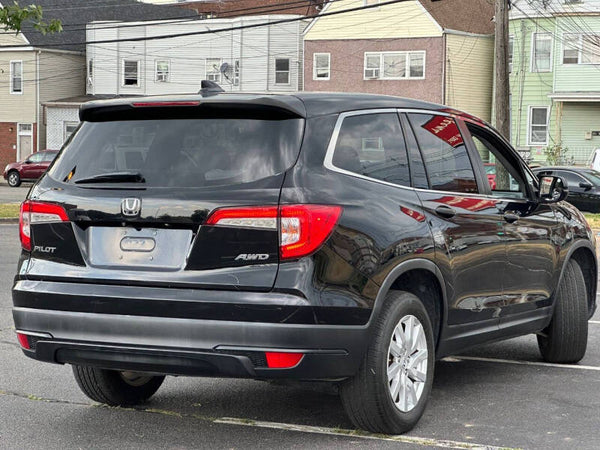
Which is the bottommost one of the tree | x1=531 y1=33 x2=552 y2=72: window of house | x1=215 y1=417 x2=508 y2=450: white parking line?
x1=215 y1=417 x2=508 y2=450: white parking line

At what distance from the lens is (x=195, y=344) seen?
17.2ft

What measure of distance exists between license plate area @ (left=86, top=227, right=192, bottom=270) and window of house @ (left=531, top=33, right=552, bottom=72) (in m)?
43.1

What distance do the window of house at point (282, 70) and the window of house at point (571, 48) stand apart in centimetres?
1336

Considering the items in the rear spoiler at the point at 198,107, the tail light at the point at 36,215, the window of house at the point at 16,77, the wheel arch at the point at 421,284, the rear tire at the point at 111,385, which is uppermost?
the window of house at the point at 16,77

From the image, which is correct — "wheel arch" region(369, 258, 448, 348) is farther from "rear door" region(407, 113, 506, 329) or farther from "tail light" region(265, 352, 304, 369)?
"tail light" region(265, 352, 304, 369)

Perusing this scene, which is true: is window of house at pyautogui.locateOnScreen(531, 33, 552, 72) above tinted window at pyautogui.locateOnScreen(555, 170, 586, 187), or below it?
above

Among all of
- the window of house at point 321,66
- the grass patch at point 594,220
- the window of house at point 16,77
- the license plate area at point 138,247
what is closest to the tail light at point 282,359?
the license plate area at point 138,247

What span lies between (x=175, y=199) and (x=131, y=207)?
250 mm

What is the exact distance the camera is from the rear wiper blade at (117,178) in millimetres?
5602

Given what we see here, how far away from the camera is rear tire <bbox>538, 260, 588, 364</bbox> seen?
7.93m

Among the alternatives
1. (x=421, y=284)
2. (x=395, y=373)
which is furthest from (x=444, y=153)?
(x=395, y=373)

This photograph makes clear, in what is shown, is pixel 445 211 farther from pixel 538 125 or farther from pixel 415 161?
pixel 538 125

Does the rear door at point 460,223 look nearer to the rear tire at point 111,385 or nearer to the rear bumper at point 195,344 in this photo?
the rear bumper at point 195,344

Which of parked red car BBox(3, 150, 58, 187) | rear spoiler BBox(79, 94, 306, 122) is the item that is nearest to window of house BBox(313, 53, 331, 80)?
parked red car BBox(3, 150, 58, 187)
